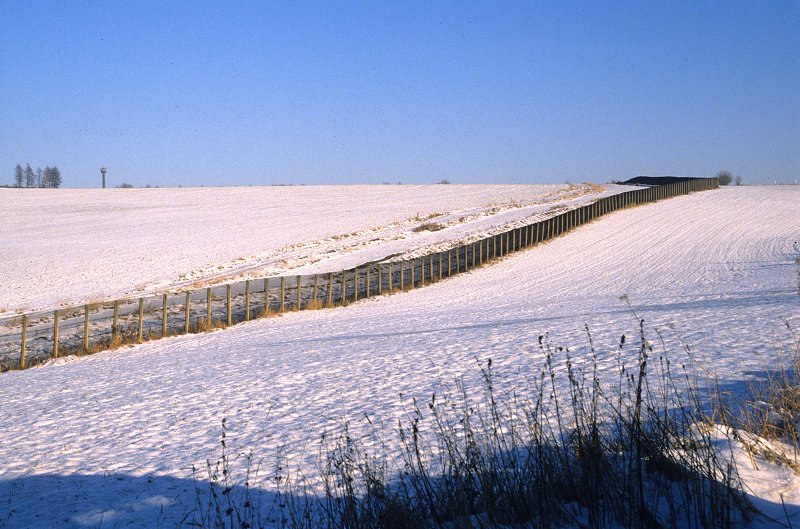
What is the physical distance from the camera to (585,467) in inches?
209

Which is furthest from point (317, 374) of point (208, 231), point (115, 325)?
point (208, 231)

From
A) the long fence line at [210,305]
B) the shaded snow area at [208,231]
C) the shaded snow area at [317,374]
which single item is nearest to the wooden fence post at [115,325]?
the long fence line at [210,305]

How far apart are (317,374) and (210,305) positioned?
11.7 meters

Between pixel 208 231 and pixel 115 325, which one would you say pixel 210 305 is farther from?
pixel 208 231

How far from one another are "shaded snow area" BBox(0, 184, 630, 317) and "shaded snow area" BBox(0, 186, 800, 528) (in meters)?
7.06

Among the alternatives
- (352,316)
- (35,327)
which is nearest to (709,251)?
(352,316)

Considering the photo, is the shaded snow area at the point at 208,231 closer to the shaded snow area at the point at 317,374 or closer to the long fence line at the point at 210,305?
Answer: the long fence line at the point at 210,305

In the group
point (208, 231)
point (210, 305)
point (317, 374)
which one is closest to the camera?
point (317, 374)

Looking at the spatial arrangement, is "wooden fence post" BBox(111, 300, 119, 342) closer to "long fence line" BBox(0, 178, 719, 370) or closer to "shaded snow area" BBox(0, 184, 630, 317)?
"long fence line" BBox(0, 178, 719, 370)

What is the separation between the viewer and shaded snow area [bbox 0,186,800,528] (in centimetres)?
828

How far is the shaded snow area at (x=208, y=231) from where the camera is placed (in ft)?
115

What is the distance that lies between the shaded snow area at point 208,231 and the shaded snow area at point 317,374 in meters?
7.06

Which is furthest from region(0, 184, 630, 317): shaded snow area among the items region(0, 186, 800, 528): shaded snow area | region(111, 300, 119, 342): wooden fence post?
region(111, 300, 119, 342): wooden fence post

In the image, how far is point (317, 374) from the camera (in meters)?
14.0
